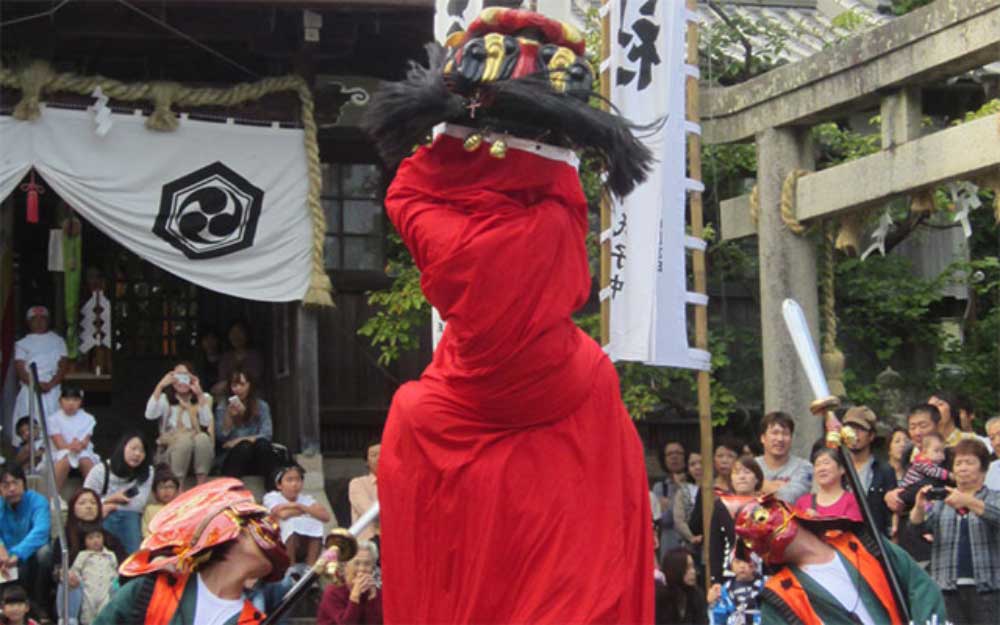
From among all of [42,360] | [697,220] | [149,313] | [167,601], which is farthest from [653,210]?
[149,313]

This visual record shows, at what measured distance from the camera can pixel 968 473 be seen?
8.77m

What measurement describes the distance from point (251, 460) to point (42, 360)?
1.81 metres

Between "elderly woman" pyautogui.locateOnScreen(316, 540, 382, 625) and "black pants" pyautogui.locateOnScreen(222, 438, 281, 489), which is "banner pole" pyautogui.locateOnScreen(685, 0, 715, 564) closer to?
"elderly woman" pyautogui.locateOnScreen(316, 540, 382, 625)

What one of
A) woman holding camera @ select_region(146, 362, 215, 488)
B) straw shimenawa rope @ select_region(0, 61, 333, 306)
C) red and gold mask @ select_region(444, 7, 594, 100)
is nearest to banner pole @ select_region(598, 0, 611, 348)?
woman holding camera @ select_region(146, 362, 215, 488)

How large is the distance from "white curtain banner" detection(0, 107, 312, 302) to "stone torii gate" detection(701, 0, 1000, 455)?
10.2 feet

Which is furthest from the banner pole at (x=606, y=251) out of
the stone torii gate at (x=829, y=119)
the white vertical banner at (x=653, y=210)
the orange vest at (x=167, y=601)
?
the orange vest at (x=167, y=601)

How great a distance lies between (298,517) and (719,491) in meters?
2.64

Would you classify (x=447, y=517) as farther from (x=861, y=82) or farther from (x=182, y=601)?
(x=861, y=82)

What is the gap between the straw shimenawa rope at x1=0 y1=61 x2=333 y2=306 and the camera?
1323 cm

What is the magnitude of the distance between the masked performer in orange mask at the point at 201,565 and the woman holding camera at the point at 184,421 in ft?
19.7

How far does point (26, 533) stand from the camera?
10.8m

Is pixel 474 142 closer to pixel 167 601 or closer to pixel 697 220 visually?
pixel 167 601

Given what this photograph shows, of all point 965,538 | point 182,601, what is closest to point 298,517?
point 965,538

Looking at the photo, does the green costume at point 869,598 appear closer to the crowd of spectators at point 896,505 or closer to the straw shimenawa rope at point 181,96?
the crowd of spectators at point 896,505
